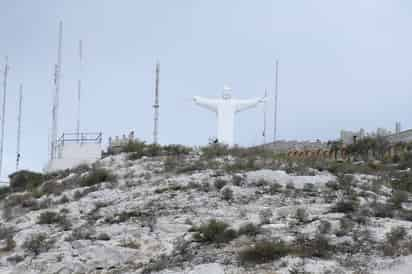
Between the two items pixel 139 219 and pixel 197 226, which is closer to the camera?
pixel 197 226

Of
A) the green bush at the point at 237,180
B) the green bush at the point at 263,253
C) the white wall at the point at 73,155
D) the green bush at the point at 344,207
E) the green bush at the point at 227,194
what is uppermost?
the white wall at the point at 73,155

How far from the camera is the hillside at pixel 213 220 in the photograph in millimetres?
17250

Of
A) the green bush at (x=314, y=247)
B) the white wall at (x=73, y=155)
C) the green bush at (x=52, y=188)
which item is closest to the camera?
the green bush at (x=314, y=247)

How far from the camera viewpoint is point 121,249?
63.1ft

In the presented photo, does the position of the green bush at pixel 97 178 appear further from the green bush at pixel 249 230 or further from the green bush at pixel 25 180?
the green bush at pixel 249 230

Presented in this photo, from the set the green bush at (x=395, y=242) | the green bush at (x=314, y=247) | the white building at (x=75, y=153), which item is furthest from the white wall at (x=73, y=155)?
the green bush at (x=395, y=242)

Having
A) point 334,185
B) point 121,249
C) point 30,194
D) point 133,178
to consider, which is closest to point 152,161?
point 133,178

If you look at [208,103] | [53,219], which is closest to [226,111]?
[208,103]

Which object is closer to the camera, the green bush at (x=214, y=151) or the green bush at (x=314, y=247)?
the green bush at (x=314, y=247)

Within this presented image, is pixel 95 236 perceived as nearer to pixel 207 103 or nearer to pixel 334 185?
pixel 334 185

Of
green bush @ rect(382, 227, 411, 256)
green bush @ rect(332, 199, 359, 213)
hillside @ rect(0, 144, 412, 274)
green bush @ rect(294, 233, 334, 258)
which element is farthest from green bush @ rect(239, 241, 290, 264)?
green bush @ rect(332, 199, 359, 213)

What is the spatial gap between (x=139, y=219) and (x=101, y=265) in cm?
316

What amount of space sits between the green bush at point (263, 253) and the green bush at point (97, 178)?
10996mm

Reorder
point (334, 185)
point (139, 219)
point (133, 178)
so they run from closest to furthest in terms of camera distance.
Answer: point (139, 219) < point (334, 185) < point (133, 178)
